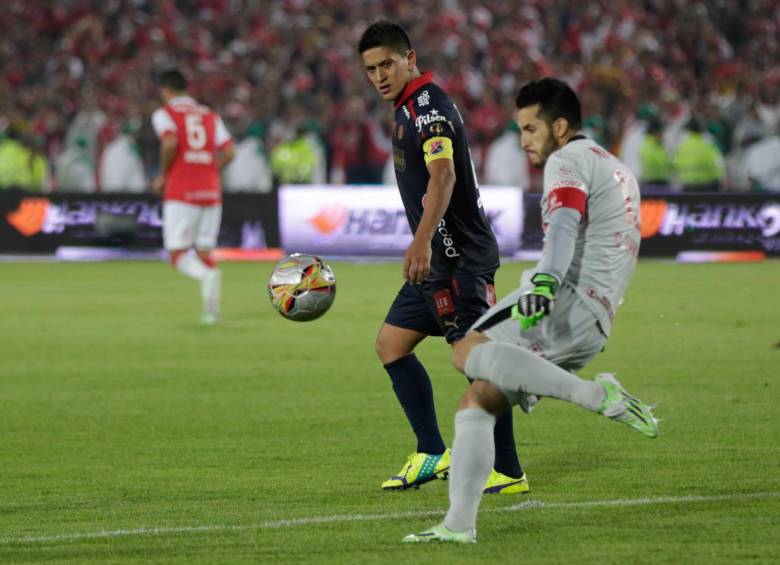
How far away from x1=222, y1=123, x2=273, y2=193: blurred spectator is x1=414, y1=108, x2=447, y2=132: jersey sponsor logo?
20387 millimetres

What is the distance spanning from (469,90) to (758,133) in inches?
206

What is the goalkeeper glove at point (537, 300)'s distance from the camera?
5.78 m

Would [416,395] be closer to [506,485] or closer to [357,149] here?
[506,485]

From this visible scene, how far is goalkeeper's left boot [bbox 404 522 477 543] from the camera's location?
6004 mm

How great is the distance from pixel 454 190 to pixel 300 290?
1.44 meters

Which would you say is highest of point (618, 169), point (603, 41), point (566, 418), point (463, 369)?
point (603, 41)

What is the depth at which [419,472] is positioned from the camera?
744 cm

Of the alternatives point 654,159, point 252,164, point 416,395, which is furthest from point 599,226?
point 252,164

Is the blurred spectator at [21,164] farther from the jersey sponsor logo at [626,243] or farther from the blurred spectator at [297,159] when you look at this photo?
the jersey sponsor logo at [626,243]

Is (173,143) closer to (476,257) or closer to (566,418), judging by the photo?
(566,418)

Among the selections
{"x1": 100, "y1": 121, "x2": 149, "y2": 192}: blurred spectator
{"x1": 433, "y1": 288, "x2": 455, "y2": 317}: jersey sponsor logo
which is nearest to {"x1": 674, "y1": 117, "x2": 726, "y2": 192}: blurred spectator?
{"x1": 100, "y1": 121, "x2": 149, "y2": 192}: blurred spectator

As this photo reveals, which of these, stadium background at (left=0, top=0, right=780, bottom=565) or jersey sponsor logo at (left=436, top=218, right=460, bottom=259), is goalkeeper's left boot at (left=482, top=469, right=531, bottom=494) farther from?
jersey sponsor logo at (left=436, top=218, right=460, bottom=259)

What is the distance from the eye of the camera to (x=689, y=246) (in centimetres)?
2317

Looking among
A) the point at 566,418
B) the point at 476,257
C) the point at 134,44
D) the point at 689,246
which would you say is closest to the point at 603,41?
the point at 689,246
